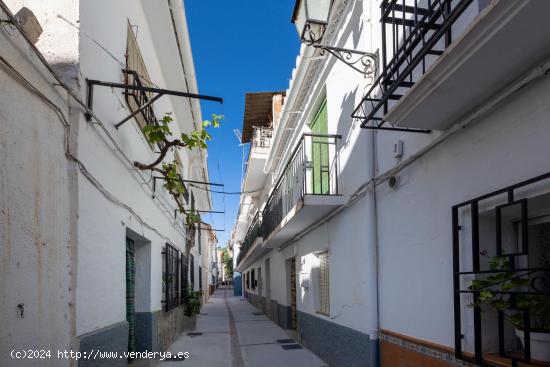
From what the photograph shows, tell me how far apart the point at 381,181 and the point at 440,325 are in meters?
1.96

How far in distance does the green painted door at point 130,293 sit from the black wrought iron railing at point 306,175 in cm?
291

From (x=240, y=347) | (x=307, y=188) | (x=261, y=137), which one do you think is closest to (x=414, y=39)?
(x=307, y=188)

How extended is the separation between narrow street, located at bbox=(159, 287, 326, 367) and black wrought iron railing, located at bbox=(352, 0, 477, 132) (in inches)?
206

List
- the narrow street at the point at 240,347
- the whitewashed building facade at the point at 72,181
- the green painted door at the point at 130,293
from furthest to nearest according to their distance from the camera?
1. the narrow street at the point at 240,347
2. the green painted door at the point at 130,293
3. the whitewashed building facade at the point at 72,181

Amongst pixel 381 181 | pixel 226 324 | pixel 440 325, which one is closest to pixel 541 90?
pixel 440 325

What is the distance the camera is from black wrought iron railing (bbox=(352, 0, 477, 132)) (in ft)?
10.5

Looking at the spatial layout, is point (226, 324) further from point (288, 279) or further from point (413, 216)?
point (413, 216)

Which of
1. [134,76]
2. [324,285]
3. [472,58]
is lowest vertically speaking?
[324,285]

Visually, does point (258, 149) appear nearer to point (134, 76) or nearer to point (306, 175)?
point (306, 175)

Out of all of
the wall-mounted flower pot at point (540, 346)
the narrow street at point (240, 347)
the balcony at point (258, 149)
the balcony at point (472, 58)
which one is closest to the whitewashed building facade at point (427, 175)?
the balcony at point (472, 58)

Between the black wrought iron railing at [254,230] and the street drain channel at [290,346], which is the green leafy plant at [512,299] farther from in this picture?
the black wrought iron railing at [254,230]

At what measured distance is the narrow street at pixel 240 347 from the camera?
812cm

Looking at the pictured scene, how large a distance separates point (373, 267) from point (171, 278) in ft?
18.1

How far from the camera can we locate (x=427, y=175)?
435 centimetres
